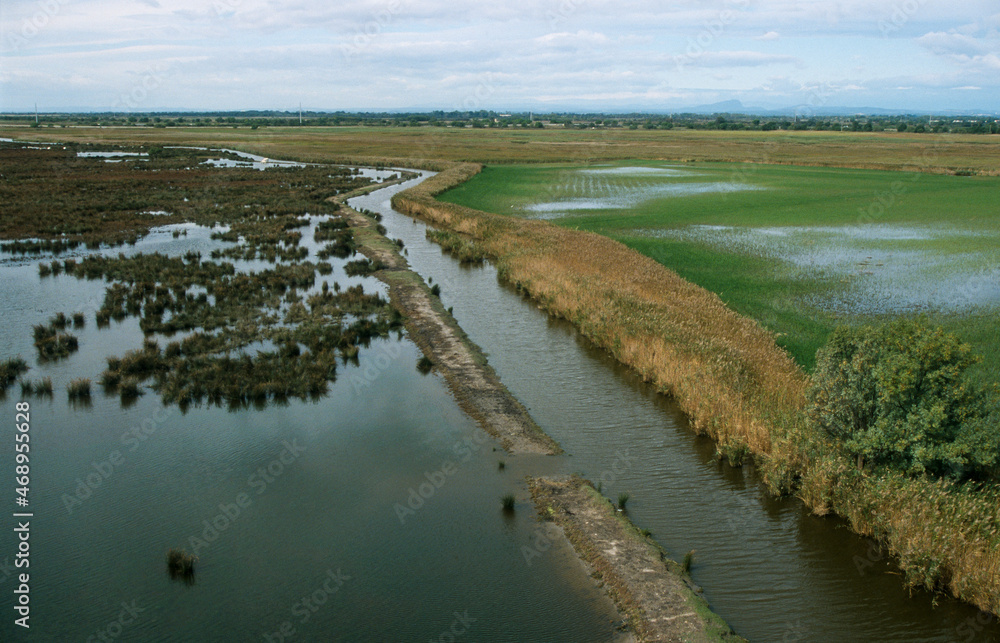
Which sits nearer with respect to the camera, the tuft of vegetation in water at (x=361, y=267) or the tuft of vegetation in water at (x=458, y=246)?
the tuft of vegetation in water at (x=361, y=267)

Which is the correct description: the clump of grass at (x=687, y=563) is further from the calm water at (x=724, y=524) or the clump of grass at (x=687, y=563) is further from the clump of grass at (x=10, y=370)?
the clump of grass at (x=10, y=370)

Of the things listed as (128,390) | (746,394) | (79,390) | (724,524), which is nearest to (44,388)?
(79,390)

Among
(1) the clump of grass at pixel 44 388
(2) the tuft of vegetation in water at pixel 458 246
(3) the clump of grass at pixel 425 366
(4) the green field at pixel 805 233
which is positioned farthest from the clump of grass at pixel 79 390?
(2) the tuft of vegetation in water at pixel 458 246

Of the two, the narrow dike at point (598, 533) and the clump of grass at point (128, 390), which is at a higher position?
the clump of grass at point (128, 390)

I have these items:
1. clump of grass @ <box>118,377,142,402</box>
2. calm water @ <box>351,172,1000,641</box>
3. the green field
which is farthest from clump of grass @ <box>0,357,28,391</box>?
the green field

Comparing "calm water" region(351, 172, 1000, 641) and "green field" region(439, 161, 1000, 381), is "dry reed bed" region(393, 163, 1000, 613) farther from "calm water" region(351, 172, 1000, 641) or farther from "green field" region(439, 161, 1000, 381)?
"green field" region(439, 161, 1000, 381)

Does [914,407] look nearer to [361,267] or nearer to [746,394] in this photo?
[746,394]

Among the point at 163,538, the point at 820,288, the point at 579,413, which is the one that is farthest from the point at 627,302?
the point at 163,538
